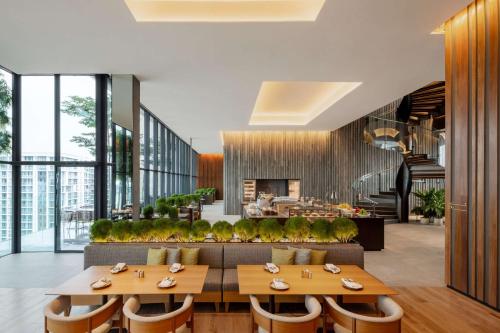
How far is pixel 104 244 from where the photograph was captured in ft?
14.7

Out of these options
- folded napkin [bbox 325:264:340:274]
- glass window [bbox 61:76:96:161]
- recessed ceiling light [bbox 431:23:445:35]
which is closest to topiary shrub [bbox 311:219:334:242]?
folded napkin [bbox 325:264:340:274]

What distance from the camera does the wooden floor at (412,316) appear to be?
3.55 m

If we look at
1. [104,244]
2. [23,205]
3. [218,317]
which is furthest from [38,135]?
[218,317]

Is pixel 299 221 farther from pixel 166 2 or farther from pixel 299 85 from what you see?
pixel 299 85

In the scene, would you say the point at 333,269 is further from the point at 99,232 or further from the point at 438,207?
the point at 438,207

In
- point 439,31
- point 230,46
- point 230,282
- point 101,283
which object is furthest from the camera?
point 230,46

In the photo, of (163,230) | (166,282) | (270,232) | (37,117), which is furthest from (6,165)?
(270,232)

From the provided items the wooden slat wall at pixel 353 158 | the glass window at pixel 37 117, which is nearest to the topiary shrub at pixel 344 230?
the glass window at pixel 37 117

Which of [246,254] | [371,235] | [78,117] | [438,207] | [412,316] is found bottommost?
[412,316]

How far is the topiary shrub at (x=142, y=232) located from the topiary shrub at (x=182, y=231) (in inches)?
15.8

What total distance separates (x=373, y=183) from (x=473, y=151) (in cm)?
939

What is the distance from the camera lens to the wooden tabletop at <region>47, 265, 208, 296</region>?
295 centimetres

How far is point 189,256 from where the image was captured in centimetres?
427

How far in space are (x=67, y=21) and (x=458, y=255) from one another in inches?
262
